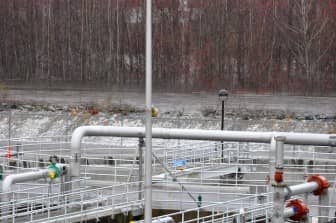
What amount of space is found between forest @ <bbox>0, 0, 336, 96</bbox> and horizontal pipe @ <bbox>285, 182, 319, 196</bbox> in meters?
21.4

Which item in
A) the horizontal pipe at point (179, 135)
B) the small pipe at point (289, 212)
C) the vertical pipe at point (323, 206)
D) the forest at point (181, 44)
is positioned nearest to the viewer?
the small pipe at point (289, 212)

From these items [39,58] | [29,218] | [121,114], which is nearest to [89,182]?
[29,218]

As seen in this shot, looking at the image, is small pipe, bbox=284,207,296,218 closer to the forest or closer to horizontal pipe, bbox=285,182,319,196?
horizontal pipe, bbox=285,182,319,196

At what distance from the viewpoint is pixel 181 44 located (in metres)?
31.8

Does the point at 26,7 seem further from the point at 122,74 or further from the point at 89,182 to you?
the point at 89,182

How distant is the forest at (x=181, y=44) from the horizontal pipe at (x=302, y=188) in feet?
70.2

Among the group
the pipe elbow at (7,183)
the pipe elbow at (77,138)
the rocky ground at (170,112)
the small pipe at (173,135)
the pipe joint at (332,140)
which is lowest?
the rocky ground at (170,112)

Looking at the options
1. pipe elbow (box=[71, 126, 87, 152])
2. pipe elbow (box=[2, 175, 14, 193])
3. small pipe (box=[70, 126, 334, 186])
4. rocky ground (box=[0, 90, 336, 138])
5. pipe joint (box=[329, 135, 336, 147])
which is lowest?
rocky ground (box=[0, 90, 336, 138])

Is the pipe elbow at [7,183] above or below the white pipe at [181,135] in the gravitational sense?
below

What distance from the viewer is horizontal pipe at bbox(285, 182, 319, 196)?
5934mm

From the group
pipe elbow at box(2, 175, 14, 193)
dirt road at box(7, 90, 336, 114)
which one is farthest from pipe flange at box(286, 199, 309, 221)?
dirt road at box(7, 90, 336, 114)

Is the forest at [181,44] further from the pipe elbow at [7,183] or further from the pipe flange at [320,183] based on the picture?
the pipe flange at [320,183]

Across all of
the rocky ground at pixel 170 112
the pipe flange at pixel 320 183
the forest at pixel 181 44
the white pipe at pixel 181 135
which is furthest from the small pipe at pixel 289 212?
the forest at pixel 181 44

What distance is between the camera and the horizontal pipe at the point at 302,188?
5.93m
